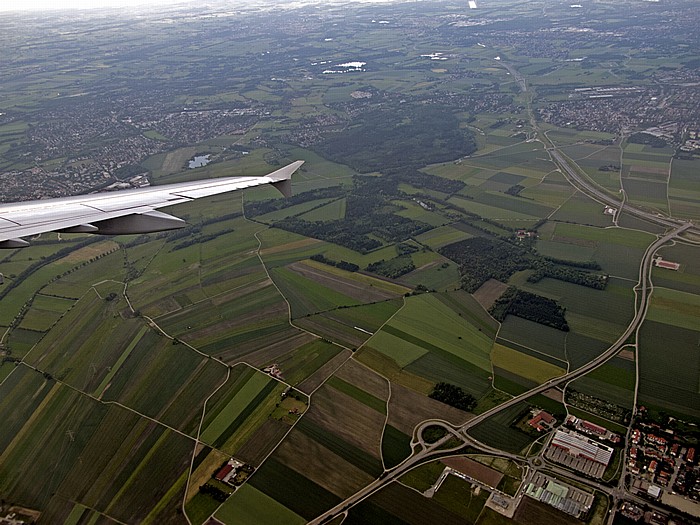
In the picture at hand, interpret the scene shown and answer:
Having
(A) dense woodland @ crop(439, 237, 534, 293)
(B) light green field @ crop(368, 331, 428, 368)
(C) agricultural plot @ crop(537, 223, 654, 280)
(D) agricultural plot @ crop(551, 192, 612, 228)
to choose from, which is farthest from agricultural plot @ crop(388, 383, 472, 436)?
(D) agricultural plot @ crop(551, 192, 612, 228)

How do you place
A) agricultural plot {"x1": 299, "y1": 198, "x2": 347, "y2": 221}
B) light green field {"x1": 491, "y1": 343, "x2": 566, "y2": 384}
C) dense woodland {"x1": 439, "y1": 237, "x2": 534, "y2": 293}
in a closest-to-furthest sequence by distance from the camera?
light green field {"x1": 491, "y1": 343, "x2": 566, "y2": 384} < dense woodland {"x1": 439, "y1": 237, "x2": 534, "y2": 293} < agricultural plot {"x1": 299, "y1": 198, "x2": 347, "y2": 221}

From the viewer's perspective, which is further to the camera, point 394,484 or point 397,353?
point 397,353

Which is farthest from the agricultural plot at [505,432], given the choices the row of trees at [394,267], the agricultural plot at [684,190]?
the agricultural plot at [684,190]

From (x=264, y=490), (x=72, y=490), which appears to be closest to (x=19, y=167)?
(x=72, y=490)

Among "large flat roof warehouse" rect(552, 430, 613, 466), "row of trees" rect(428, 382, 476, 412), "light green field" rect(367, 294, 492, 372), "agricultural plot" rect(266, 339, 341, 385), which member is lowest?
"light green field" rect(367, 294, 492, 372)

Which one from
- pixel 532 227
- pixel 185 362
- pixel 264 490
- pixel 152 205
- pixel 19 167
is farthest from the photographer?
pixel 19 167

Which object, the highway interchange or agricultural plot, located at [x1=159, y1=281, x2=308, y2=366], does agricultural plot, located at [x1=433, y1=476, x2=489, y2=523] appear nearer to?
the highway interchange

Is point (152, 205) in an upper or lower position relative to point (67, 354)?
upper

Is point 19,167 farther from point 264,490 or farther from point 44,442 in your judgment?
point 264,490

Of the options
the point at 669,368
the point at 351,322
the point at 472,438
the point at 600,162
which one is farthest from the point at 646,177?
the point at 472,438
